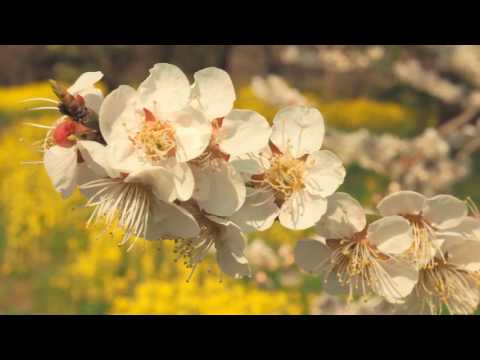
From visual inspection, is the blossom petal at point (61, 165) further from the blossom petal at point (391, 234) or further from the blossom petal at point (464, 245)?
the blossom petal at point (464, 245)

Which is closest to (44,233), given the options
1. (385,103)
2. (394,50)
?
(394,50)

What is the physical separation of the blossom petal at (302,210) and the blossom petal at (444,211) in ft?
0.70

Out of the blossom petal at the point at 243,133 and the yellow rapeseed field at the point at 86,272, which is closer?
the blossom petal at the point at 243,133

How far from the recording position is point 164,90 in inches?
38.6

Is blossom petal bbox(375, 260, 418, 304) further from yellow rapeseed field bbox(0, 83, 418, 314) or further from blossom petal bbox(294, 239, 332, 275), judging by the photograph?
yellow rapeseed field bbox(0, 83, 418, 314)

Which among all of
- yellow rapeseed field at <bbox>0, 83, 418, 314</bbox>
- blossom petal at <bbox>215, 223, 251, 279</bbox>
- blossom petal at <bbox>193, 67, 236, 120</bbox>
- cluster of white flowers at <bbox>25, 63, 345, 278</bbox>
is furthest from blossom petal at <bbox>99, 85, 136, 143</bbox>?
yellow rapeseed field at <bbox>0, 83, 418, 314</bbox>

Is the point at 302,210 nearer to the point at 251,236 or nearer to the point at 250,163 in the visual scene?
the point at 250,163

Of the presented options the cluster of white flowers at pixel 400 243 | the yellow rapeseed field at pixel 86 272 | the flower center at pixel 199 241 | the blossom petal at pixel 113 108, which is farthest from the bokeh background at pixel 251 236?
the blossom petal at pixel 113 108

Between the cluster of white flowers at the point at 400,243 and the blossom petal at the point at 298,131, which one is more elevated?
the blossom petal at the point at 298,131

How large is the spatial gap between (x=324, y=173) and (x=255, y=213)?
0.14 meters

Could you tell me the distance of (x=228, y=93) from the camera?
992 millimetres

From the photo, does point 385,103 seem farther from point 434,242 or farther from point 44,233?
point 434,242

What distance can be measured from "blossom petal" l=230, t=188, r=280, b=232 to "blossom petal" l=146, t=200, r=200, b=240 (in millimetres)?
102

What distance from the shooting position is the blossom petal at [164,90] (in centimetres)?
97
